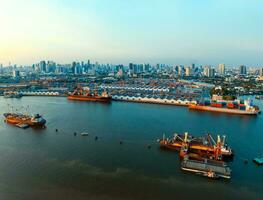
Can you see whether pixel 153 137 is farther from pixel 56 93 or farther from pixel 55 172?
pixel 56 93

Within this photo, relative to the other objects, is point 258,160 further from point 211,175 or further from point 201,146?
point 211,175

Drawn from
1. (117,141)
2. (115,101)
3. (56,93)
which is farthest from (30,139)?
(56,93)

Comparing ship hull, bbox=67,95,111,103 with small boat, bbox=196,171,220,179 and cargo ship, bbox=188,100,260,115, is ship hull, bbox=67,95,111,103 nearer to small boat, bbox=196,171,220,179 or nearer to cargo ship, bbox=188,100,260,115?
cargo ship, bbox=188,100,260,115

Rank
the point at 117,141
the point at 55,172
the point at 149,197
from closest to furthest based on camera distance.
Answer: the point at 149,197 < the point at 55,172 < the point at 117,141

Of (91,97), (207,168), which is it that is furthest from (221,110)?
(91,97)

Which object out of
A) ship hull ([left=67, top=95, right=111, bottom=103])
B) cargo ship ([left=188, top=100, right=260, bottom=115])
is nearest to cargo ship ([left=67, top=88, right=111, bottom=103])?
A: ship hull ([left=67, top=95, right=111, bottom=103])
